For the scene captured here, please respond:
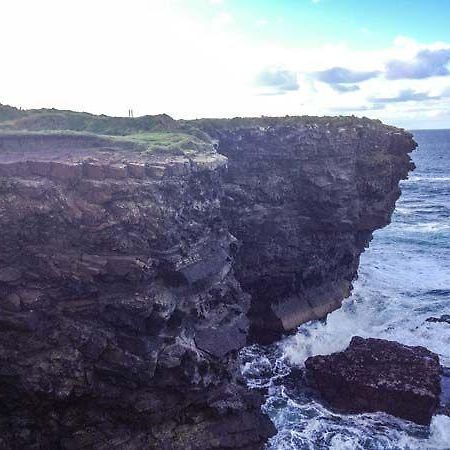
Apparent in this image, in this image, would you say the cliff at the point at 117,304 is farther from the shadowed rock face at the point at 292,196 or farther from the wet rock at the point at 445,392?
the wet rock at the point at 445,392

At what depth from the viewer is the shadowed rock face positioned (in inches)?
1342

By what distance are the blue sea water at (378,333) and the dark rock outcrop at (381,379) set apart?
2.16 ft

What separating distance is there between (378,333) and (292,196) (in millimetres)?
10593

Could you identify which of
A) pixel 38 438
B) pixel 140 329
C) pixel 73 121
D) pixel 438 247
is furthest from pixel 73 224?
pixel 438 247

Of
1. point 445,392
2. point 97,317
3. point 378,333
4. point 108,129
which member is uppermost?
point 108,129

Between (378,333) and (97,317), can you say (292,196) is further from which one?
(97,317)

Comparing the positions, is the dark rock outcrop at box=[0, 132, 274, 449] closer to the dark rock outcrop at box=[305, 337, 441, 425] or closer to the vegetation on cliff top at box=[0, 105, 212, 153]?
the vegetation on cliff top at box=[0, 105, 212, 153]

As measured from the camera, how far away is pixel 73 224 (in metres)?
20.0

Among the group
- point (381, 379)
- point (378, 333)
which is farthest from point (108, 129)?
point (378, 333)

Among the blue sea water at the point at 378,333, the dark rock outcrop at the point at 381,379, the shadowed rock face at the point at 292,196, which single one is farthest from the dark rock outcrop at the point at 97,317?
the shadowed rock face at the point at 292,196

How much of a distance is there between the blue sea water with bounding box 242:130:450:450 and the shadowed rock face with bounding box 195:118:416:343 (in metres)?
2.60

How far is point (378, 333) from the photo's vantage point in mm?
33969

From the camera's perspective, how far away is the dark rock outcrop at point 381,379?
81.9ft

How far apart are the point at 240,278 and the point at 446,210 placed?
4495 centimetres
